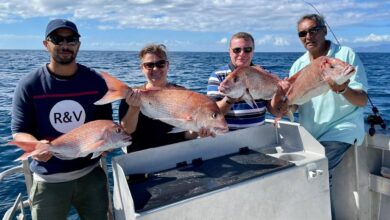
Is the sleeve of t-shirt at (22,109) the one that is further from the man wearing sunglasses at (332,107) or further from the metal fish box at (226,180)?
the man wearing sunglasses at (332,107)

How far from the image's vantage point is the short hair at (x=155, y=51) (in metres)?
3.46

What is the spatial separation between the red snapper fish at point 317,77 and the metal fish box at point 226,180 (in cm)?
40

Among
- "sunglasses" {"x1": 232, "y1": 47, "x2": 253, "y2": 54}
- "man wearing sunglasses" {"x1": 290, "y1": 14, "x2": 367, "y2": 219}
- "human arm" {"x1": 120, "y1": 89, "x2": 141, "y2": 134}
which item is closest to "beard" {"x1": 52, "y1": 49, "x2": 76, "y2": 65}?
"human arm" {"x1": 120, "y1": 89, "x2": 141, "y2": 134}

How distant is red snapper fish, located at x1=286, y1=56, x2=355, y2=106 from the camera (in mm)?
2795

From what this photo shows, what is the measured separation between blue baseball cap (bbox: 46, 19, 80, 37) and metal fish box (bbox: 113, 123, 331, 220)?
119cm

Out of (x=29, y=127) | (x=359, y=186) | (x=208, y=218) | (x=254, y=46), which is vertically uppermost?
A: (x=254, y=46)

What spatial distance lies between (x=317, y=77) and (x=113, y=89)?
1.68 m

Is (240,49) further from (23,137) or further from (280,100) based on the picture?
(23,137)

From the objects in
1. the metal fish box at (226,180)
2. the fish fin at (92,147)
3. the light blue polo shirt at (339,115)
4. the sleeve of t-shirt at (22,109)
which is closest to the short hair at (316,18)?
the light blue polo shirt at (339,115)

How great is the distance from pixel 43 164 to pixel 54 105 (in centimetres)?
52

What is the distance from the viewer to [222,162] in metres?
3.03

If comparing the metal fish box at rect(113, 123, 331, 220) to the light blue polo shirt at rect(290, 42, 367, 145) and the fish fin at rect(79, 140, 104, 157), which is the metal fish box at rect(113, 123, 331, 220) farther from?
the light blue polo shirt at rect(290, 42, 367, 145)

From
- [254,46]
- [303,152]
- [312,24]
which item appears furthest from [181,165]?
[312,24]

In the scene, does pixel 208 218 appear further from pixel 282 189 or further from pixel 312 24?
pixel 312 24
